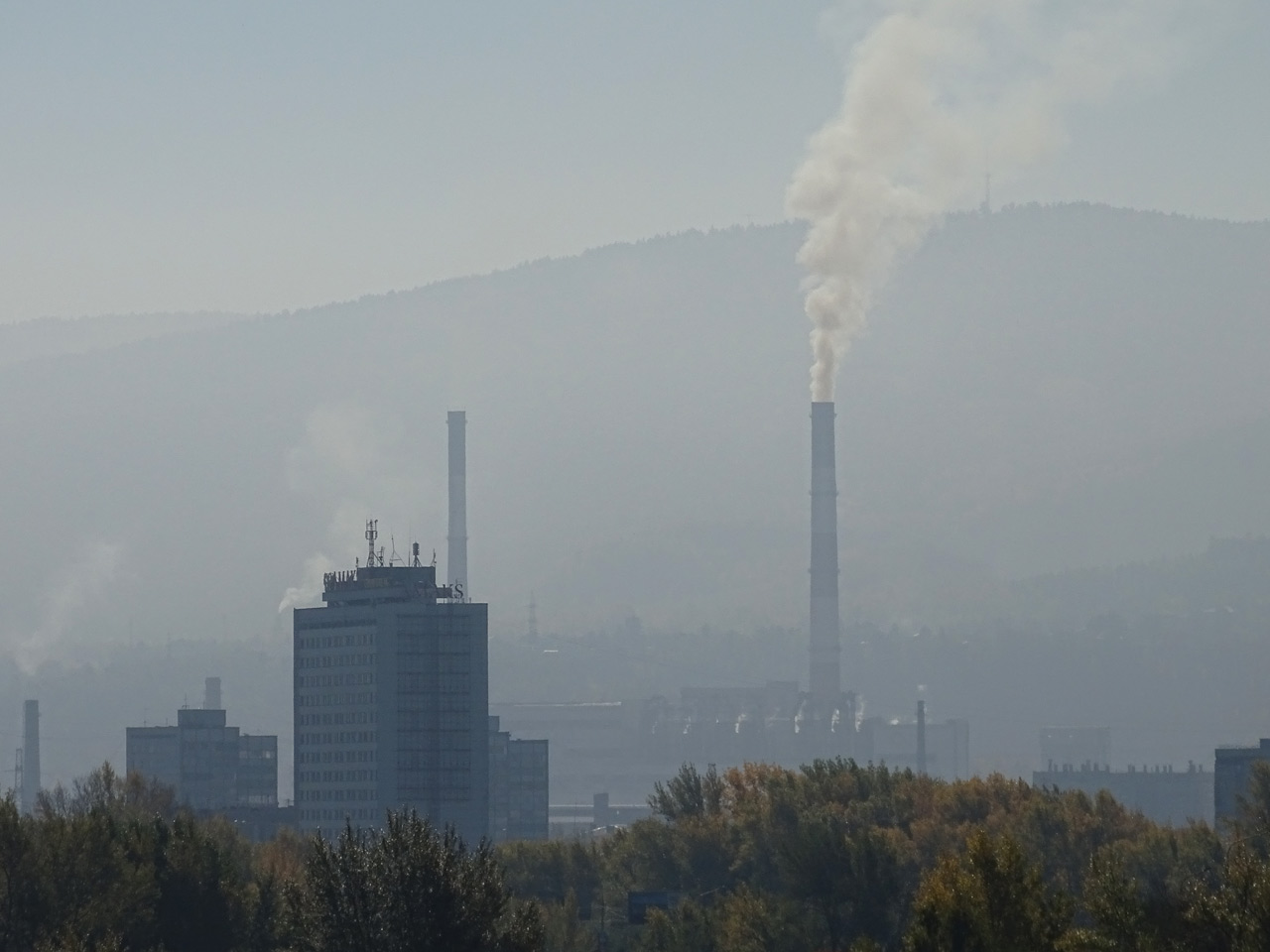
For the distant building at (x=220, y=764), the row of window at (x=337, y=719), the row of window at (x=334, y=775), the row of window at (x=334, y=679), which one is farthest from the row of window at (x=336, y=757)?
the distant building at (x=220, y=764)

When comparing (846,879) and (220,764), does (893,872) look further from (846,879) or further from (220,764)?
(220,764)

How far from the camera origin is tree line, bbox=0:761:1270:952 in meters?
37.6

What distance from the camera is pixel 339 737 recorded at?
15762cm

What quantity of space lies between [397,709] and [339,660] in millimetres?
8126

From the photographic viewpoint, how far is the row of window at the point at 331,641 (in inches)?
6176

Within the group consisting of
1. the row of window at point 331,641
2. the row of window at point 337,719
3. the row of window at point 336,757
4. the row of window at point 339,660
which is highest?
the row of window at point 331,641

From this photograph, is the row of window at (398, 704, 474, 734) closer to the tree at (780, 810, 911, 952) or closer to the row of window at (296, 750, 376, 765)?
the row of window at (296, 750, 376, 765)

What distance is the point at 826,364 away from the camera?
587ft

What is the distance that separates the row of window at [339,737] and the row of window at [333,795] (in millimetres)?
3044

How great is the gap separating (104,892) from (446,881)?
58.5 ft


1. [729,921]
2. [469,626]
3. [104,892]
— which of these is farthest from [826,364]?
[104,892]

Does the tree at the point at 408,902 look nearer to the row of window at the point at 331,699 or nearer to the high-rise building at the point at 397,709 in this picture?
Answer: the high-rise building at the point at 397,709

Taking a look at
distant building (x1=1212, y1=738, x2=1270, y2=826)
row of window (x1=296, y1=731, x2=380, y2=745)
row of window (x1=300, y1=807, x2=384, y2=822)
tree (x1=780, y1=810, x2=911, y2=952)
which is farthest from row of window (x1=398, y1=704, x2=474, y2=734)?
tree (x1=780, y1=810, x2=911, y2=952)

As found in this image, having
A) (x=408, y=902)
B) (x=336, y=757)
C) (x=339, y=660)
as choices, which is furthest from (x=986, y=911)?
(x=339, y=660)
